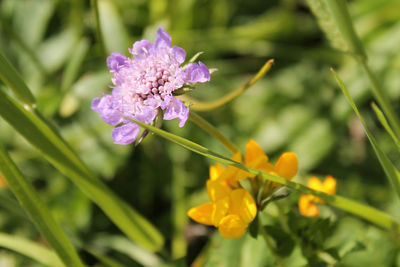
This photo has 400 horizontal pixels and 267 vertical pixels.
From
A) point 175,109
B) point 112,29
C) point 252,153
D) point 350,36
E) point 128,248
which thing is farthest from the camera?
point 112,29

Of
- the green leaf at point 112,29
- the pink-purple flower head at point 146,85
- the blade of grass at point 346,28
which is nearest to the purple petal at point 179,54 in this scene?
the pink-purple flower head at point 146,85

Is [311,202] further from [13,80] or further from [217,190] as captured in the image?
[13,80]

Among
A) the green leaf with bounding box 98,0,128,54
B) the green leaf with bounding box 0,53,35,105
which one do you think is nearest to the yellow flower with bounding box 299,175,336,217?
the green leaf with bounding box 0,53,35,105

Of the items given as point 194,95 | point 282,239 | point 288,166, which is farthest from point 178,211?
point 288,166

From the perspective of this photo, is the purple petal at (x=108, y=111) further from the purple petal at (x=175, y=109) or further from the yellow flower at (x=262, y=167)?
the yellow flower at (x=262, y=167)

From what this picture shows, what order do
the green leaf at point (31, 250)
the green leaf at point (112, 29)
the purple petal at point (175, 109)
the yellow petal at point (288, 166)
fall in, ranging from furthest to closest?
the green leaf at point (112, 29), the green leaf at point (31, 250), the yellow petal at point (288, 166), the purple petal at point (175, 109)
